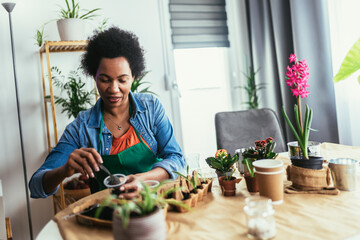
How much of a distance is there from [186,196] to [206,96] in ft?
7.83

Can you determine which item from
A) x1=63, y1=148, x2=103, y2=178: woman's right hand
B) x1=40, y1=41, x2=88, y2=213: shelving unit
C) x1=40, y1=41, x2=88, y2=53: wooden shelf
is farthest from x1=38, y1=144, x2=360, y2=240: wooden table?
x1=40, y1=41, x2=88, y2=53: wooden shelf

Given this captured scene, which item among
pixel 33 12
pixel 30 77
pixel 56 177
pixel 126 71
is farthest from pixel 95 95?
pixel 56 177

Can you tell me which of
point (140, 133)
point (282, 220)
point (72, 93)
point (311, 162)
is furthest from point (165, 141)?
point (72, 93)

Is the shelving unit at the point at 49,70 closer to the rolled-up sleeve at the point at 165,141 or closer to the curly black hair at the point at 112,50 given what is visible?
the curly black hair at the point at 112,50

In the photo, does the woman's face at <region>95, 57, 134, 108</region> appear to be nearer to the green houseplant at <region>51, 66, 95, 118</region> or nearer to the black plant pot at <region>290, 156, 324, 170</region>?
the black plant pot at <region>290, 156, 324, 170</region>

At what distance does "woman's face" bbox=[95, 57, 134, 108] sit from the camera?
4.72 feet

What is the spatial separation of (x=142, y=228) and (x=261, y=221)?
0.28 meters

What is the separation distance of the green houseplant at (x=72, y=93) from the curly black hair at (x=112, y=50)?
2.78 feet

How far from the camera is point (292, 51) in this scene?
2.68 metres

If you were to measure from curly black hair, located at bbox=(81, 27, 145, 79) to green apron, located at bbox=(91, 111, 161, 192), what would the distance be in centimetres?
28

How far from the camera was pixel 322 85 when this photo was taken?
2342mm

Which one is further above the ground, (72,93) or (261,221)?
(72,93)

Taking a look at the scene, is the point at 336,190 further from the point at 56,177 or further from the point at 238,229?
the point at 56,177

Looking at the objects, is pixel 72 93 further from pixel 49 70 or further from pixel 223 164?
A: pixel 223 164
